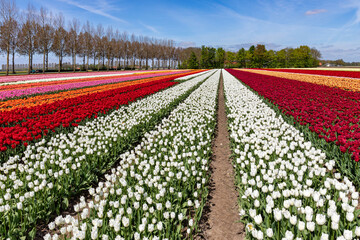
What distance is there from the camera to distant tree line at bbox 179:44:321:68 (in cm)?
9306

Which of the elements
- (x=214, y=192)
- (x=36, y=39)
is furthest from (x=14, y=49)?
(x=214, y=192)

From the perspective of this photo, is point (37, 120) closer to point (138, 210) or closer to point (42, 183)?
point (42, 183)

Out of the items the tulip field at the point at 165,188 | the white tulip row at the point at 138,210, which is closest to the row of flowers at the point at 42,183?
the tulip field at the point at 165,188

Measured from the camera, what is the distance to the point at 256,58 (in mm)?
106812

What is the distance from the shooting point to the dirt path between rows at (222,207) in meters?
3.31

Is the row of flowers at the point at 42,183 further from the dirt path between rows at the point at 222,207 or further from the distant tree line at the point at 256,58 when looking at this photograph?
the distant tree line at the point at 256,58

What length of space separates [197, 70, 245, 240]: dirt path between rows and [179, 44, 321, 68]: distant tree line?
103 meters

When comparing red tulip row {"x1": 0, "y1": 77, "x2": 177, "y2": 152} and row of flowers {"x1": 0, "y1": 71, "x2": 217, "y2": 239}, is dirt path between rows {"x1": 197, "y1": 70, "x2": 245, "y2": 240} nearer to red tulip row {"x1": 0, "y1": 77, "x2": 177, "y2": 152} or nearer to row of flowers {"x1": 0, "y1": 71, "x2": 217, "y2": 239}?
row of flowers {"x1": 0, "y1": 71, "x2": 217, "y2": 239}

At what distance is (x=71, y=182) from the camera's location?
13.2ft

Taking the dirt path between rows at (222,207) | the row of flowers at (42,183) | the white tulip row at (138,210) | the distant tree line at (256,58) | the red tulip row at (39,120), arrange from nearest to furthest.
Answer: the white tulip row at (138,210)
the row of flowers at (42,183)
the dirt path between rows at (222,207)
the red tulip row at (39,120)
the distant tree line at (256,58)

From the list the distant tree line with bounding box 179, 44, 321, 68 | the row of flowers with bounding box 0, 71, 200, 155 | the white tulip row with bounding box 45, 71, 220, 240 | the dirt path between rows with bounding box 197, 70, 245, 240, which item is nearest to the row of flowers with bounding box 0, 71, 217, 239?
the white tulip row with bounding box 45, 71, 220, 240

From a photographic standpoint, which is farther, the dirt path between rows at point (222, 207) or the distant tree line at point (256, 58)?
the distant tree line at point (256, 58)

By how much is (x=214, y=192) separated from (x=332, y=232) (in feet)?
7.18

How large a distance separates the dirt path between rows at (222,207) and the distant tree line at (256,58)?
103 metres
